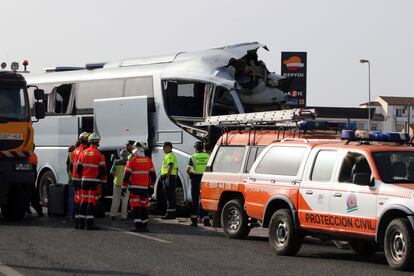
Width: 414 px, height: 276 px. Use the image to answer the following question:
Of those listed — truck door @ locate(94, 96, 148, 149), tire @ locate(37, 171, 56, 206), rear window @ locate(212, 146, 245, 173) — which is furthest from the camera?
tire @ locate(37, 171, 56, 206)

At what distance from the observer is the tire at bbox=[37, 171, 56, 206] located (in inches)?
1069

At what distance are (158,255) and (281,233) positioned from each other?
203 centimetres

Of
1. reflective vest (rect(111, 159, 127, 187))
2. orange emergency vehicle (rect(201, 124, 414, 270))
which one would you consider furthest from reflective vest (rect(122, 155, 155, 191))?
reflective vest (rect(111, 159, 127, 187))

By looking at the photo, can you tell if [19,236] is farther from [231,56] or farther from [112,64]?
[112,64]

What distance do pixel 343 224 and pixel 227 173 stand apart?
4393 mm

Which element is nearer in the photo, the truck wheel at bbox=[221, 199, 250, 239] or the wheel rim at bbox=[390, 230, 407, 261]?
the wheel rim at bbox=[390, 230, 407, 261]

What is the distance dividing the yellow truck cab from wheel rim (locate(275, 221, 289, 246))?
7446 mm

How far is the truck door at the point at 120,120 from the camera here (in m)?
24.0

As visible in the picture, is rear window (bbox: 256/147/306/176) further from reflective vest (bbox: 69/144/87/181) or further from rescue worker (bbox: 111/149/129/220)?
rescue worker (bbox: 111/149/129/220)

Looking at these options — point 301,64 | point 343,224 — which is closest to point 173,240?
point 343,224

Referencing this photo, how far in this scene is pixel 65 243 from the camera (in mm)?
15336

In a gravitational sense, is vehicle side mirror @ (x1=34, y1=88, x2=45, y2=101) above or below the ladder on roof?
above

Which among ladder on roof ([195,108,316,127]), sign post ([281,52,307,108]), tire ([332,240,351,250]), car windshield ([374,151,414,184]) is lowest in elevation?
tire ([332,240,351,250])

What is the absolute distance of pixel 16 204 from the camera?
20.5m
